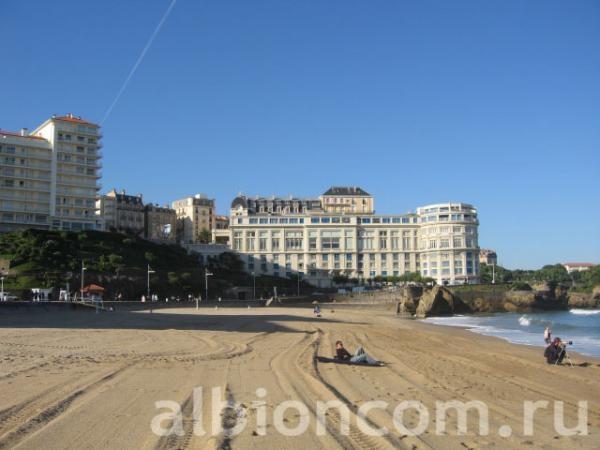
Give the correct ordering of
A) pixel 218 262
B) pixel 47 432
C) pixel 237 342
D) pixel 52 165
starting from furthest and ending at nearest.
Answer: pixel 218 262 < pixel 52 165 < pixel 237 342 < pixel 47 432

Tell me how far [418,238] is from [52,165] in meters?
77.0

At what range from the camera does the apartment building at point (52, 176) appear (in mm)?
93375

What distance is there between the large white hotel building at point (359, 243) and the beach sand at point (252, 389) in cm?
10007

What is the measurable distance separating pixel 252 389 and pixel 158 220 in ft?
510

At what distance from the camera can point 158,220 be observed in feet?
531

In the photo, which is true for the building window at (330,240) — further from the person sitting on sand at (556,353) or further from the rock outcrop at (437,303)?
the person sitting on sand at (556,353)

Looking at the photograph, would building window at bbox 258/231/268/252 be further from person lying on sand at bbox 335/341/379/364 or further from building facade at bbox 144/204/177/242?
person lying on sand at bbox 335/341/379/364

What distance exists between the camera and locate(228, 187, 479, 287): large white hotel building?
397ft

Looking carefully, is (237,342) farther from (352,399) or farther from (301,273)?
(301,273)

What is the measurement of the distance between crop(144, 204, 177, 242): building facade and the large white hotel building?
38.6 m

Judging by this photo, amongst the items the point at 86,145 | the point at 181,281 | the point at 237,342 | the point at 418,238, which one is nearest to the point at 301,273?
Result: the point at 418,238

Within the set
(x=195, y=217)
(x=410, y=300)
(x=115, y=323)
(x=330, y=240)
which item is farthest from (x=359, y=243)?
(x=115, y=323)

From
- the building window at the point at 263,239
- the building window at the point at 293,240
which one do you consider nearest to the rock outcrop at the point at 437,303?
the building window at the point at 293,240

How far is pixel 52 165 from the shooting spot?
9738 centimetres
